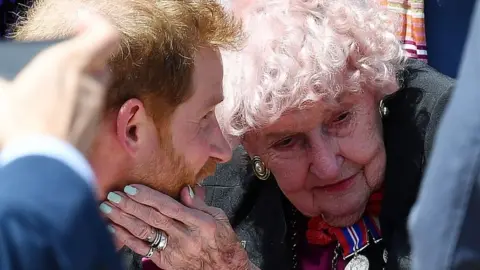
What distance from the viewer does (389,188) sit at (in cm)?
208

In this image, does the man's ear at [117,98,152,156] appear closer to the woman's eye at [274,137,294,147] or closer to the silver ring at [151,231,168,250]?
the silver ring at [151,231,168,250]

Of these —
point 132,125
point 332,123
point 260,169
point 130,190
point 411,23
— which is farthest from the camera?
point 411,23

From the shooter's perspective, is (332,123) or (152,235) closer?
(152,235)

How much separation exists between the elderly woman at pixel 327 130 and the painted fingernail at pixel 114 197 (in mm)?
330

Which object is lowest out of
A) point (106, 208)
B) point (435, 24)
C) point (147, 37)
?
point (435, 24)

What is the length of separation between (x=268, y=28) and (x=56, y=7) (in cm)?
57

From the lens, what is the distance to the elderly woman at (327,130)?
202 centimetres

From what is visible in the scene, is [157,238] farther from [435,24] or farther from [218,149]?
[435,24]

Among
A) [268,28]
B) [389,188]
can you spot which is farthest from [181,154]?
[389,188]

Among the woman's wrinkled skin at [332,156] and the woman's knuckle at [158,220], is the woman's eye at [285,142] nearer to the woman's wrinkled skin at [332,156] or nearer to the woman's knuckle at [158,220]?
the woman's wrinkled skin at [332,156]

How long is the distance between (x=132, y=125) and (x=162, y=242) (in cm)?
40

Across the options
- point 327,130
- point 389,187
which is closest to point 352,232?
point 389,187

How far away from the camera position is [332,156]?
2111 millimetres

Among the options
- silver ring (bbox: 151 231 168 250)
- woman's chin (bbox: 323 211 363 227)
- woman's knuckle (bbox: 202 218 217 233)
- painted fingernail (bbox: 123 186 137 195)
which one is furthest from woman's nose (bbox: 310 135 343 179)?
painted fingernail (bbox: 123 186 137 195)
